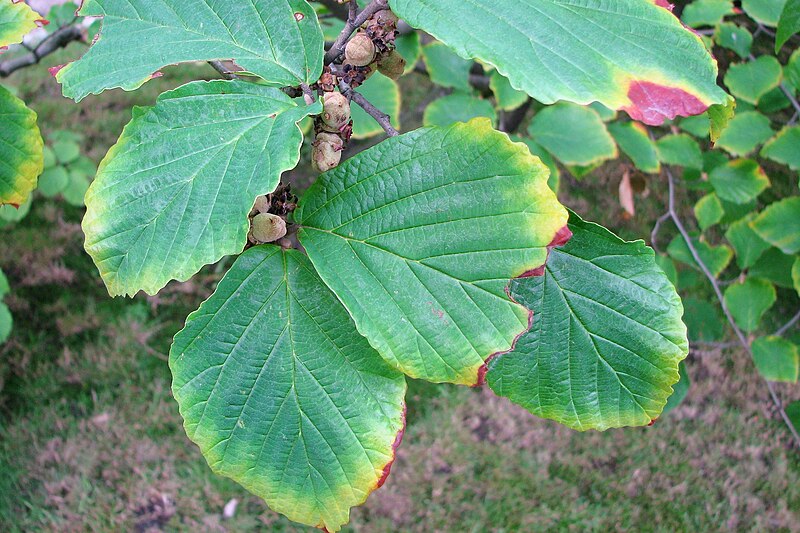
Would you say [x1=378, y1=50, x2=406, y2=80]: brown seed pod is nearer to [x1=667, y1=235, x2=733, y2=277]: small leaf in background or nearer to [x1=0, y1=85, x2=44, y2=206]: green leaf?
[x1=0, y1=85, x2=44, y2=206]: green leaf

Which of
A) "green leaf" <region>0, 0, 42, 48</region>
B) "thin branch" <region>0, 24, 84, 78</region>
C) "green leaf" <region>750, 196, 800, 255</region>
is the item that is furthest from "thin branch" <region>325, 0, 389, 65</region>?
"green leaf" <region>750, 196, 800, 255</region>

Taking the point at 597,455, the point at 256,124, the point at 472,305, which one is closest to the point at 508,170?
the point at 472,305

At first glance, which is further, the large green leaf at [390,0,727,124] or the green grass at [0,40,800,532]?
the green grass at [0,40,800,532]

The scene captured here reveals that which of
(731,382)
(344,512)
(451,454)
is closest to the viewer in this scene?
(344,512)

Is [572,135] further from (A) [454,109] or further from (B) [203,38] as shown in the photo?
(B) [203,38]

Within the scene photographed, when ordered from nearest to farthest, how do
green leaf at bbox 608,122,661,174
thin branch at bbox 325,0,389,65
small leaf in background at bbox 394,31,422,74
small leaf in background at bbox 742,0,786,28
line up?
1. thin branch at bbox 325,0,389,65
2. small leaf in background at bbox 394,31,422,74
3. small leaf in background at bbox 742,0,786,28
4. green leaf at bbox 608,122,661,174

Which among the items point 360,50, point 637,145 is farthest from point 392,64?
point 637,145

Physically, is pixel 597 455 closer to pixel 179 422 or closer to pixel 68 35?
pixel 179 422
